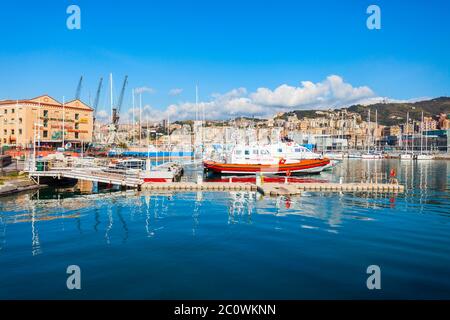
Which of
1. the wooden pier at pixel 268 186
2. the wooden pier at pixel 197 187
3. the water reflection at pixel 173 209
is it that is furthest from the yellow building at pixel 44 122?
the water reflection at pixel 173 209

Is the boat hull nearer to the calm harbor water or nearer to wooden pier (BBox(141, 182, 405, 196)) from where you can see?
wooden pier (BBox(141, 182, 405, 196))

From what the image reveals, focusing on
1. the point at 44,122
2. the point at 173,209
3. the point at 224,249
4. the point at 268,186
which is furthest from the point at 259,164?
the point at 44,122

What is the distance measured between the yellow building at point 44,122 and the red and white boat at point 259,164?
37.3 metres

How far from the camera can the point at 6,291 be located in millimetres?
11820

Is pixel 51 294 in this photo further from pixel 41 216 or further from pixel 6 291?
pixel 41 216

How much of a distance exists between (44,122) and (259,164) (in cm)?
5690

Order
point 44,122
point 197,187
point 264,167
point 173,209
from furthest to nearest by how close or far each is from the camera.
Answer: point 44,122, point 264,167, point 197,187, point 173,209

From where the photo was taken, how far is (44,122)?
284 feet

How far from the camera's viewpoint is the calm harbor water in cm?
1203

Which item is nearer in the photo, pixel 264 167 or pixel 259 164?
pixel 264 167

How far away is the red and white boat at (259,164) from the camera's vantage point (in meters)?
55.9

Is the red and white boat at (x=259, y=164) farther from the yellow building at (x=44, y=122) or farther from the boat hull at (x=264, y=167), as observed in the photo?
the yellow building at (x=44, y=122)

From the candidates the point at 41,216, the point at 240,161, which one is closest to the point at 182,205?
the point at 41,216

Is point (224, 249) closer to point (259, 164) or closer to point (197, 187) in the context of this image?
point (197, 187)
